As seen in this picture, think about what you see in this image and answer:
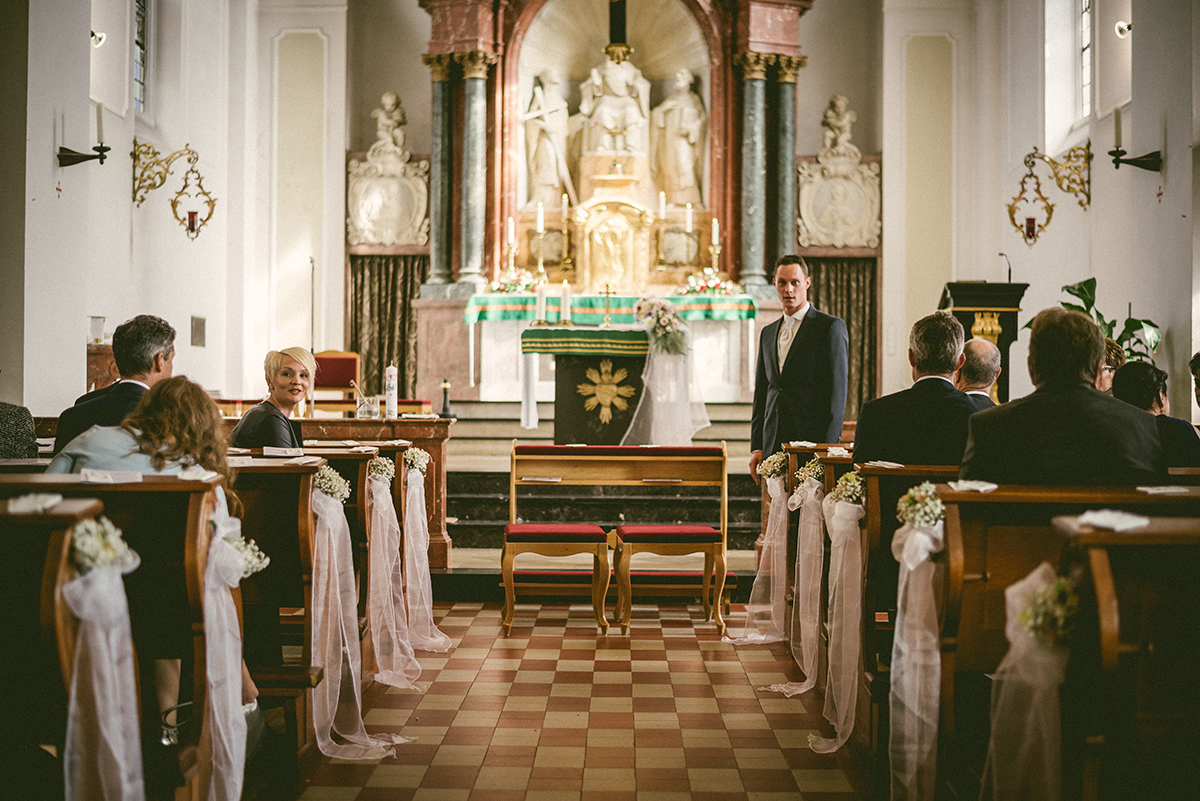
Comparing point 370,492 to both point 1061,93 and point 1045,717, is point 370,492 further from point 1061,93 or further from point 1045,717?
point 1061,93

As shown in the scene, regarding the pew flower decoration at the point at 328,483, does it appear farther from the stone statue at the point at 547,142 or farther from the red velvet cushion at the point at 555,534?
the stone statue at the point at 547,142

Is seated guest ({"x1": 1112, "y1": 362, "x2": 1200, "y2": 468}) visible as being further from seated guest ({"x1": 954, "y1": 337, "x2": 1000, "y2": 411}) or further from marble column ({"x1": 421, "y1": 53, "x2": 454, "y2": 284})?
marble column ({"x1": 421, "y1": 53, "x2": 454, "y2": 284})

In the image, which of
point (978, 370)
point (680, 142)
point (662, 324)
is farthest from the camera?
point (680, 142)

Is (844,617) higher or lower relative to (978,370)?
lower

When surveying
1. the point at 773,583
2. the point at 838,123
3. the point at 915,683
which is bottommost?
the point at 773,583

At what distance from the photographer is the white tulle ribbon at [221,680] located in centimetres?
255

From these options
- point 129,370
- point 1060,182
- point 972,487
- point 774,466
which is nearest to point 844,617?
point 972,487

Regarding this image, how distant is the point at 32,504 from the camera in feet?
6.88

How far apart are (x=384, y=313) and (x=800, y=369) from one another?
8.19 meters

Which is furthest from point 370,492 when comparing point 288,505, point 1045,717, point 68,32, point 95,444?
point 68,32

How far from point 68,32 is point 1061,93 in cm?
876

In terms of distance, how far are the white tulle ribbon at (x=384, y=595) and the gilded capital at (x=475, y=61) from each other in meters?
8.09

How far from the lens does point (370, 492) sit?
415 cm

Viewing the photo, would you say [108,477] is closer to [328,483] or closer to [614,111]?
[328,483]
